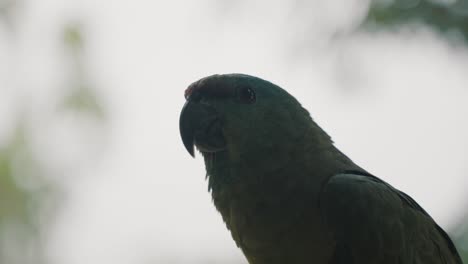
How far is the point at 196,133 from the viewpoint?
2469 mm

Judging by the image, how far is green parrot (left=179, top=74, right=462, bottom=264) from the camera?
7.19 feet

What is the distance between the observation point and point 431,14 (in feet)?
14.6

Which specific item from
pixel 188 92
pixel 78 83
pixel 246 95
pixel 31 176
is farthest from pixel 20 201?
pixel 246 95

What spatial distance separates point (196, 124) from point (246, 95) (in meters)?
0.23

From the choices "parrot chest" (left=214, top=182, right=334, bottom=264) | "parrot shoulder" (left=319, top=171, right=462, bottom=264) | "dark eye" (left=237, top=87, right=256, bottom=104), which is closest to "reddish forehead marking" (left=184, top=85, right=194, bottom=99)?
"dark eye" (left=237, top=87, right=256, bottom=104)

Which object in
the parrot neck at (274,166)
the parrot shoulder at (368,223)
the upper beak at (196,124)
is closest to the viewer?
the parrot shoulder at (368,223)

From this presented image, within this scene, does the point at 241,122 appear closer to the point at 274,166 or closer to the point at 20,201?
→ the point at 274,166

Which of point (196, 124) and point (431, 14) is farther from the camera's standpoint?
point (431, 14)

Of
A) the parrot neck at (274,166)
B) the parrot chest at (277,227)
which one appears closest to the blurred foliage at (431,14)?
the parrot neck at (274,166)

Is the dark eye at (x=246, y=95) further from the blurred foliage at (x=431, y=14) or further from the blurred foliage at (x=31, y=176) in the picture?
the blurred foliage at (x=31, y=176)

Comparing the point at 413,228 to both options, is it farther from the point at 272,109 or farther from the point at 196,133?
the point at 196,133

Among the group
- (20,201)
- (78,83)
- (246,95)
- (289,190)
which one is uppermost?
(78,83)

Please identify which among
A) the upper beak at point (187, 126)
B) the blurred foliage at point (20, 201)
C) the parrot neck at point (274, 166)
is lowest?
the blurred foliage at point (20, 201)

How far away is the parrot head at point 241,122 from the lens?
2.38 m
